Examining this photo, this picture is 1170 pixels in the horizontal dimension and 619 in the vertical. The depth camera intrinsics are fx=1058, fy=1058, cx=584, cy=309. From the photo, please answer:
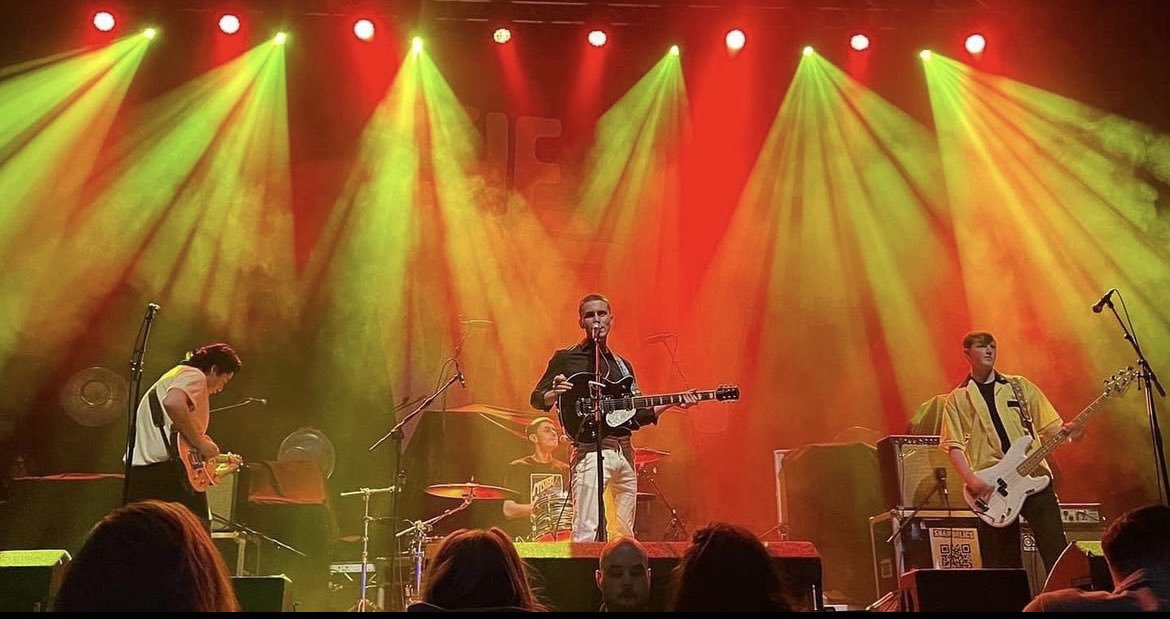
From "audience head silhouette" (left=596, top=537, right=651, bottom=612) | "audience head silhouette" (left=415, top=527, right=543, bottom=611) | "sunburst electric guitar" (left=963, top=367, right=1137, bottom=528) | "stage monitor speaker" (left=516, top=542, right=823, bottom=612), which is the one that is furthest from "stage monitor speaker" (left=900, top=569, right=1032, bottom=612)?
"audience head silhouette" (left=415, top=527, right=543, bottom=611)

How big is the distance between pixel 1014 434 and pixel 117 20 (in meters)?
9.20

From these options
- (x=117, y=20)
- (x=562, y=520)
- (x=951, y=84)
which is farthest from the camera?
(x=951, y=84)

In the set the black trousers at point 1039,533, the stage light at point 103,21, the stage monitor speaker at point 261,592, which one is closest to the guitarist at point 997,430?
the black trousers at point 1039,533

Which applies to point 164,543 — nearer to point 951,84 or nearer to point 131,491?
point 131,491

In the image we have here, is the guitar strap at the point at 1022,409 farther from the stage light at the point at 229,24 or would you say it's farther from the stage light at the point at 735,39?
the stage light at the point at 229,24

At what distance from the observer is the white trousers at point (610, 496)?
23.1 feet

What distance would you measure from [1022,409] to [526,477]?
452 centimetres

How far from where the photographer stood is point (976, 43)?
11250mm

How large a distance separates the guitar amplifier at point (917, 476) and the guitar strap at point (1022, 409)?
1268mm

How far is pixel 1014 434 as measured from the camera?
7.21m

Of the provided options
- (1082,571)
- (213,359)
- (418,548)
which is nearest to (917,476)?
(1082,571)

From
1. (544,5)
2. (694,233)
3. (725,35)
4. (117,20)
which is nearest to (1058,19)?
(725,35)

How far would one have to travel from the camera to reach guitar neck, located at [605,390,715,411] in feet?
23.2

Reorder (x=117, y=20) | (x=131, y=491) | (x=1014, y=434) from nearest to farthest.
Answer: (x=131, y=491)
(x=1014, y=434)
(x=117, y=20)
